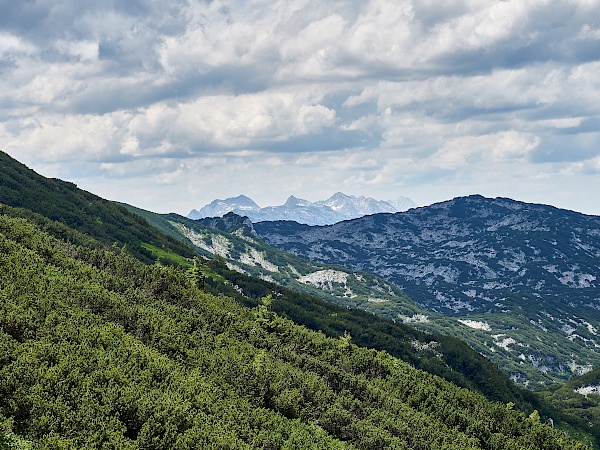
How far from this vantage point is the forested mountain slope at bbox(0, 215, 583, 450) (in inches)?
1189

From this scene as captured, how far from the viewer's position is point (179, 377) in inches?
1545

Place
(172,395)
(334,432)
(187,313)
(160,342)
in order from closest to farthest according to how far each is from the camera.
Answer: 1. (172,395)
2. (334,432)
3. (160,342)
4. (187,313)

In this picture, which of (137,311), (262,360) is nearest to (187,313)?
(137,311)

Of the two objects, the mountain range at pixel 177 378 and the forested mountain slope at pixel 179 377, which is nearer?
the mountain range at pixel 177 378

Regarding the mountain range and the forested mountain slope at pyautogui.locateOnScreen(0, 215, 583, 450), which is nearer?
the mountain range

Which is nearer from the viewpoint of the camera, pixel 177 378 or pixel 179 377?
pixel 177 378

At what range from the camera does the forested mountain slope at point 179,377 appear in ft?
99.1

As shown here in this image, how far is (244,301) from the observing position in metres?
184

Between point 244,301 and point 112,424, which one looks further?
point 244,301

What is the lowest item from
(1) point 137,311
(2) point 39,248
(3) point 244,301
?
(3) point 244,301

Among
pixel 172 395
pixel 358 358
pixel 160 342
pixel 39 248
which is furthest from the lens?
pixel 358 358

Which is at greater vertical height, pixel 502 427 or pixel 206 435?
pixel 206 435

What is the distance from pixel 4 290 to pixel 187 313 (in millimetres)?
22388

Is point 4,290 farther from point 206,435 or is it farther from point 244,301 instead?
point 244,301
